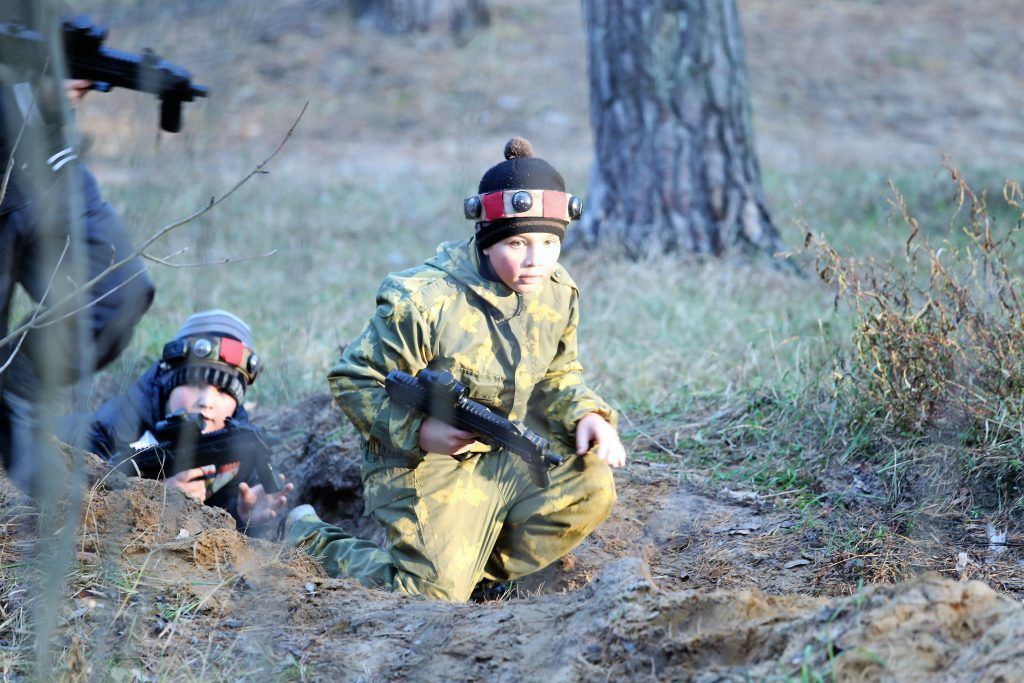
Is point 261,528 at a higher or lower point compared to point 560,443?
lower

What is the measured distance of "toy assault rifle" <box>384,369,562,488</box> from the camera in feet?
9.73

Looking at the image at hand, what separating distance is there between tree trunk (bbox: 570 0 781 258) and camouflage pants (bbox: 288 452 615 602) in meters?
3.37

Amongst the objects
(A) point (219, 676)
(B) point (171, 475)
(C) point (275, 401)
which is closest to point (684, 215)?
(C) point (275, 401)

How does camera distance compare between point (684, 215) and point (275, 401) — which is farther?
point (684, 215)

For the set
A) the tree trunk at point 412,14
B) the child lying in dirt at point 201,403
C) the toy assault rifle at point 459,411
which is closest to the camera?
the toy assault rifle at point 459,411

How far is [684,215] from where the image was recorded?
673cm

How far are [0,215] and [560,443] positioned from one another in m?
1.92

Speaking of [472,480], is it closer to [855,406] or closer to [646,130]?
[855,406]

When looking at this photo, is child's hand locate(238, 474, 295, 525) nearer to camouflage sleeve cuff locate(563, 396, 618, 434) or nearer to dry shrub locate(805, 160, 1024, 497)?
Answer: camouflage sleeve cuff locate(563, 396, 618, 434)

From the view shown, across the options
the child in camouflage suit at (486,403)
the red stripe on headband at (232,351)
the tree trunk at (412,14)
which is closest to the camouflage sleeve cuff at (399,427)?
the child in camouflage suit at (486,403)

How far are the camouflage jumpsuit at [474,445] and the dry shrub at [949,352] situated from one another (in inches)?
38.8

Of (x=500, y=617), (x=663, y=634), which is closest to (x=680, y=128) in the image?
(x=500, y=617)

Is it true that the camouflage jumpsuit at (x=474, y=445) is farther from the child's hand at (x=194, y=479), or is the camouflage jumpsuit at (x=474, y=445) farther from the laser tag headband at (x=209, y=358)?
the laser tag headband at (x=209, y=358)

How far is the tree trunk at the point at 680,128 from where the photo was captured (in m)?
6.64
